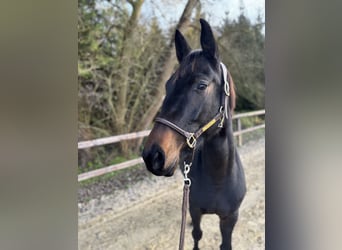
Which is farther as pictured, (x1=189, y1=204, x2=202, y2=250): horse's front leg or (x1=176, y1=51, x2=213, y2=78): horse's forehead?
(x1=189, y1=204, x2=202, y2=250): horse's front leg

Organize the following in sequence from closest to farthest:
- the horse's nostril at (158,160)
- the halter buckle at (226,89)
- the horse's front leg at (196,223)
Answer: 1. the horse's nostril at (158,160)
2. the halter buckle at (226,89)
3. the horse's front leg at (196,223)

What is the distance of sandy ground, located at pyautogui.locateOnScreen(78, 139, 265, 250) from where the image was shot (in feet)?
3.67

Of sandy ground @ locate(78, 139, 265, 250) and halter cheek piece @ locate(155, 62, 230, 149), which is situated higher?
halter cheek piece @ locate(155, 62, 230, 149)

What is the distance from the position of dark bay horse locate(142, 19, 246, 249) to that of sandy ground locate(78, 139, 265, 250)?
0.11 ft

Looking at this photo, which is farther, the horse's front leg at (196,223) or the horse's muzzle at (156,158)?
the horse's front leg at (196,223)

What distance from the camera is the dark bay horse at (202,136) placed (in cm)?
93

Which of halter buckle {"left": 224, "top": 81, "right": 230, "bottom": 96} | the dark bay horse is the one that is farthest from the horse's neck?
halter buckle {"left": 224, "top": 81, "right": 230, "bottom": 96}

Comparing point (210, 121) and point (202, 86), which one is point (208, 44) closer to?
point (202, 86)

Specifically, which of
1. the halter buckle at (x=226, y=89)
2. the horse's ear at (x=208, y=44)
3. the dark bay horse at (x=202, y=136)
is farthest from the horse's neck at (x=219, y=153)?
the horse's ear at (x=208, y=44)

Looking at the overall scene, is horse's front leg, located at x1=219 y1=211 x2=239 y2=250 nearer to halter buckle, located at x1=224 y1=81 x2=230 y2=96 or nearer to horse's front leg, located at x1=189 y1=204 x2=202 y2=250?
horse's front leg, located at x1=189 y1=204 x2=202 y2=250

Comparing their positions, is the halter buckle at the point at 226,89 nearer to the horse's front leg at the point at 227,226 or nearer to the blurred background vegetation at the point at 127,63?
the blurred background vegetation at the point at 127,63

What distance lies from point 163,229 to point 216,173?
342 mm

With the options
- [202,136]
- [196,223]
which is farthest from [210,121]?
[196,223]
